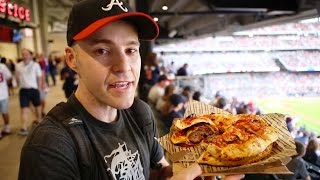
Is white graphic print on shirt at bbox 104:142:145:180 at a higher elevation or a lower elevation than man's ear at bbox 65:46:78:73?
lower

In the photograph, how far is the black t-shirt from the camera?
0.87m

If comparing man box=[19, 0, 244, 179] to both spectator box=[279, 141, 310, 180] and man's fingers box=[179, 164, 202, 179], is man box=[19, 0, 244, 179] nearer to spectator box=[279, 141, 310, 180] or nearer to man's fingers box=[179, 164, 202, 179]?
man's fingers box=[179, 164, 202, 179]

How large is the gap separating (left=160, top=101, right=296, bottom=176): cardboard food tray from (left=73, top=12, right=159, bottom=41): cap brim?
20.5 inches

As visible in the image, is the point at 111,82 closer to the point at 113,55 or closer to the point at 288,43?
the point at 113,55

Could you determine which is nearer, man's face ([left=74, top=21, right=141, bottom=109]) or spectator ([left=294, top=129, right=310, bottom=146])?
man's face ([left=74, top=21, right=141, bottom=109])

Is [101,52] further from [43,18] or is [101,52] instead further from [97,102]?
[43,18]

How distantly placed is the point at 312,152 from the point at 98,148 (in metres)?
3.90

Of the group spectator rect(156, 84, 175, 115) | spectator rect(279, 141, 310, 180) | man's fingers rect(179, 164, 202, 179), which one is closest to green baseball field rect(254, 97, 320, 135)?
spectator rect(279, 141, 310, 180)

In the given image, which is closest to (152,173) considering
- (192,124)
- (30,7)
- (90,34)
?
(192,124)

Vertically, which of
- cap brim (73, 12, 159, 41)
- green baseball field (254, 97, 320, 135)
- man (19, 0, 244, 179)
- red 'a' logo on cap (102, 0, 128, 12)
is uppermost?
red 'a' logo on cap (102, 0, 128, 12)

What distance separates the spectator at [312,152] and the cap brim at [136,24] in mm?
3658

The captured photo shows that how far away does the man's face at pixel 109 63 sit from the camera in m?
0.98

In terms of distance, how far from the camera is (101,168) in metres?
0.99

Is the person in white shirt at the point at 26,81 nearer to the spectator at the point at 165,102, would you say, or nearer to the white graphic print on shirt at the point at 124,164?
the spectator at the point at 165,102
